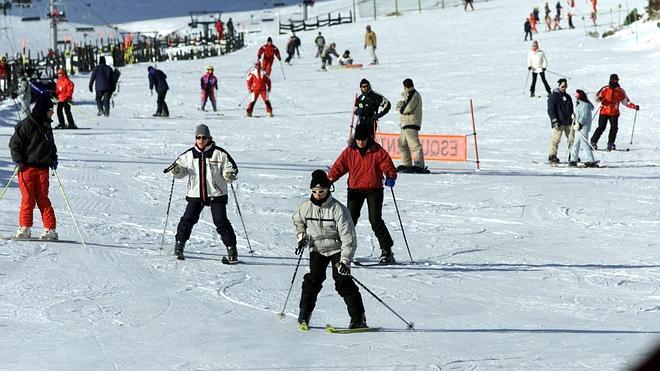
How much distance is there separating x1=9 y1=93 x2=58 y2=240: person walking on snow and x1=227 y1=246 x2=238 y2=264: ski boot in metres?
1.90

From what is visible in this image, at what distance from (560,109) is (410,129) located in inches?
110

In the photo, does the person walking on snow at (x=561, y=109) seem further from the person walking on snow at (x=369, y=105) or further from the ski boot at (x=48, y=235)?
the ski boot at (x=48, y=235)

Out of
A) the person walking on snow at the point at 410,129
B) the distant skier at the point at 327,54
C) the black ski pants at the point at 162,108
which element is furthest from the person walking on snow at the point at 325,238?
the distant skier at the point at 327,54

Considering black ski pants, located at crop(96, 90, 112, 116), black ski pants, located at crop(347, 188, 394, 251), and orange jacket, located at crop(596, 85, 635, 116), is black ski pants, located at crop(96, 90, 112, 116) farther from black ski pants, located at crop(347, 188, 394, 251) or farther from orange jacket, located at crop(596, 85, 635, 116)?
black ski pants, located at crop(347, 188, 394, 251)

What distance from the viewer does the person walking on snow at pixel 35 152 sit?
422 inches

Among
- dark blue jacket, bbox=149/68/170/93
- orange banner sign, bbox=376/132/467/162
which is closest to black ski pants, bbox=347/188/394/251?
orange banner sign, bbox=376/132/467/162

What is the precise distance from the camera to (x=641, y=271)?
1052cm

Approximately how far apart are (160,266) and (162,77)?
15.3 metres

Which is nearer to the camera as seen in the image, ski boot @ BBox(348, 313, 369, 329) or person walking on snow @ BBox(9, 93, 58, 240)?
ski boot @ BBox(348, 313, 369, 329)

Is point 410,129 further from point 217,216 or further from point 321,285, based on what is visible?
point 321,285

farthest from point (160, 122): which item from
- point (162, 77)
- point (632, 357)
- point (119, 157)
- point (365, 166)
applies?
point (632, 357)

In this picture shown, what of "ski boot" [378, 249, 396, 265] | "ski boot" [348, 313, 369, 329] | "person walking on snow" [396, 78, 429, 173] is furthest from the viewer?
"person walking on snow" [396, 78, 429, 173]

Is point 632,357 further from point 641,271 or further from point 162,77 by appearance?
point 162,77

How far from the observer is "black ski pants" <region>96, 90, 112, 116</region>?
81.9 ft
